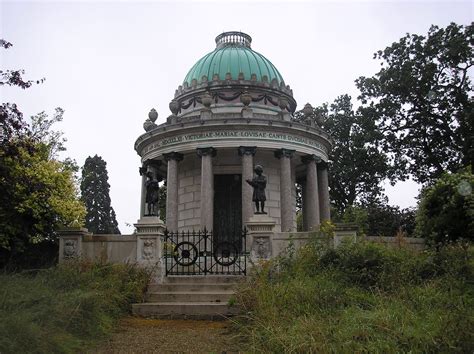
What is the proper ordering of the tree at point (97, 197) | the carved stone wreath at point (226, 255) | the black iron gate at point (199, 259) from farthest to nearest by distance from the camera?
the tree at point (97, 197) < the black iron gate at point (199, 259) < the carved stone wreath at point (226, 255)

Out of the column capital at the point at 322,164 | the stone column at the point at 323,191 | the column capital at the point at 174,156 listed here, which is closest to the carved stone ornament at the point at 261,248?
the column capital at the point at 174,156

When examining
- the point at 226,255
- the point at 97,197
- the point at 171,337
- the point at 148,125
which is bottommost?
the point at 171,337

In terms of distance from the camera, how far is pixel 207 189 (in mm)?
20141

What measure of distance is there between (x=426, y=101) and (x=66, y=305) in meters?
22.5

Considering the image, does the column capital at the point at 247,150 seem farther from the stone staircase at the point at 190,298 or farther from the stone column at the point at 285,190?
the stone staircase at the point at 190,298

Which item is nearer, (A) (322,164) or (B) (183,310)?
(B) (183,310)

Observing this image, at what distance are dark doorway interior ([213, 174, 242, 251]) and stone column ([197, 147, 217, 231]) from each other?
222 centimetres

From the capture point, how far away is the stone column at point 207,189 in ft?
64.8

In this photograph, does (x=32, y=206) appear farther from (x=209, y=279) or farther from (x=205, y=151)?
(x=209, y=279)

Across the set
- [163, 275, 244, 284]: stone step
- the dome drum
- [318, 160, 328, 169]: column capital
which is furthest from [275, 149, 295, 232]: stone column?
[163, 275, 244, 284]: stone step

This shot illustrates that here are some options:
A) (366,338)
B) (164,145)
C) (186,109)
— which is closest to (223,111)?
(186,109)

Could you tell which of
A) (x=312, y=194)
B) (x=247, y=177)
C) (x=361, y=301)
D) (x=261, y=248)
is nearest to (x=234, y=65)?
(x=247, y=177)

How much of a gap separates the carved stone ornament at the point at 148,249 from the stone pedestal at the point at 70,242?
1.90 m

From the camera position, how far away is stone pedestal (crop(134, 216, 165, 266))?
13.7m
